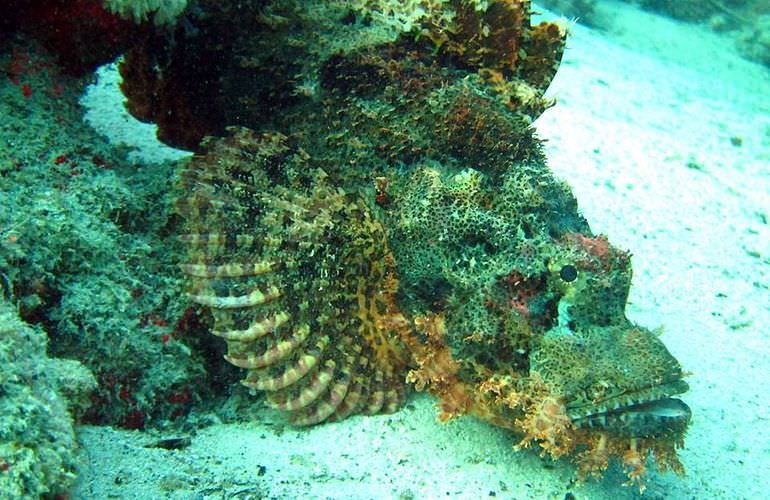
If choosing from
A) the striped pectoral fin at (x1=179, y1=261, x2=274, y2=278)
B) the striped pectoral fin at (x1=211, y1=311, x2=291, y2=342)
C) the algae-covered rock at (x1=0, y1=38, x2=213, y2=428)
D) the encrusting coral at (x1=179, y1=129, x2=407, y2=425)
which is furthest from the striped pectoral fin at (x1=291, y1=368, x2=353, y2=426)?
the striped pectoral fin at (x1=179, y1=261, x2=274, y2=278)

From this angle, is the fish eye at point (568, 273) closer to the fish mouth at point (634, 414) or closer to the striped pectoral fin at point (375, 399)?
the fish mouth at point (634, 414)

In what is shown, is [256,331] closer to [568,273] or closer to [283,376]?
[283,376]

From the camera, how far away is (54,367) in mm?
2047

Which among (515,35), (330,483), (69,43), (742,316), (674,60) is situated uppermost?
(674,60)

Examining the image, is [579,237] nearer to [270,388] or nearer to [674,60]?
[270,388]

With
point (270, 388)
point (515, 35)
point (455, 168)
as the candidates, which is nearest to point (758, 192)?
point (515, 35)

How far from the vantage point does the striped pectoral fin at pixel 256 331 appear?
117 inches

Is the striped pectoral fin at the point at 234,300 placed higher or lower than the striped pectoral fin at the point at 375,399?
higher

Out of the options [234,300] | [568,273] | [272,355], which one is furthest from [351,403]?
[568,273]

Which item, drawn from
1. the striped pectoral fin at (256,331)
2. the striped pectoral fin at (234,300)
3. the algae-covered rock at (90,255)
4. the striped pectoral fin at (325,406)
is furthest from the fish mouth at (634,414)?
the algae-covered rock at (90,255)

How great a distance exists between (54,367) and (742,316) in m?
4.97

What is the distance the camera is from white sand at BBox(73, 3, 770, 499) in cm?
266

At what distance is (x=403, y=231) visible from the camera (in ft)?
10.7

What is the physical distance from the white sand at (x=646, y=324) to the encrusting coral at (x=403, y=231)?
25 centimetres
